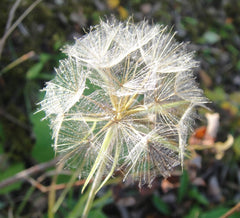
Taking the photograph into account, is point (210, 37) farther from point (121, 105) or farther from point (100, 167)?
point (100, 167)

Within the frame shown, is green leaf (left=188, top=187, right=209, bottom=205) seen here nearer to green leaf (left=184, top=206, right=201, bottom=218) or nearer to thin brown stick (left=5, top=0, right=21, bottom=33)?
green leaf (left=184, top=206, right=201, bottom=218)

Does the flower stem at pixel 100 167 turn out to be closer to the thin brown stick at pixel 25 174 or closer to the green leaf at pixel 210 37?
the thin brown stick at pixel 25 174

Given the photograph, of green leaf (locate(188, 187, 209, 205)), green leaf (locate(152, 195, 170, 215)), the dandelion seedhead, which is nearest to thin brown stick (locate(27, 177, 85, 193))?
green leaf (locate(152, 195, 170, 215))

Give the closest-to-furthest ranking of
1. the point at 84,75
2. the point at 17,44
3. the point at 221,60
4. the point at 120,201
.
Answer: the point at 84,75
the point at 120,201
the point at 17,44
the point at 221,60

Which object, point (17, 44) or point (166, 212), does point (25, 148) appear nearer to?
point (17, 44)

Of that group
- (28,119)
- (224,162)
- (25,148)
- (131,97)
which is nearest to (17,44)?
(28,119)
